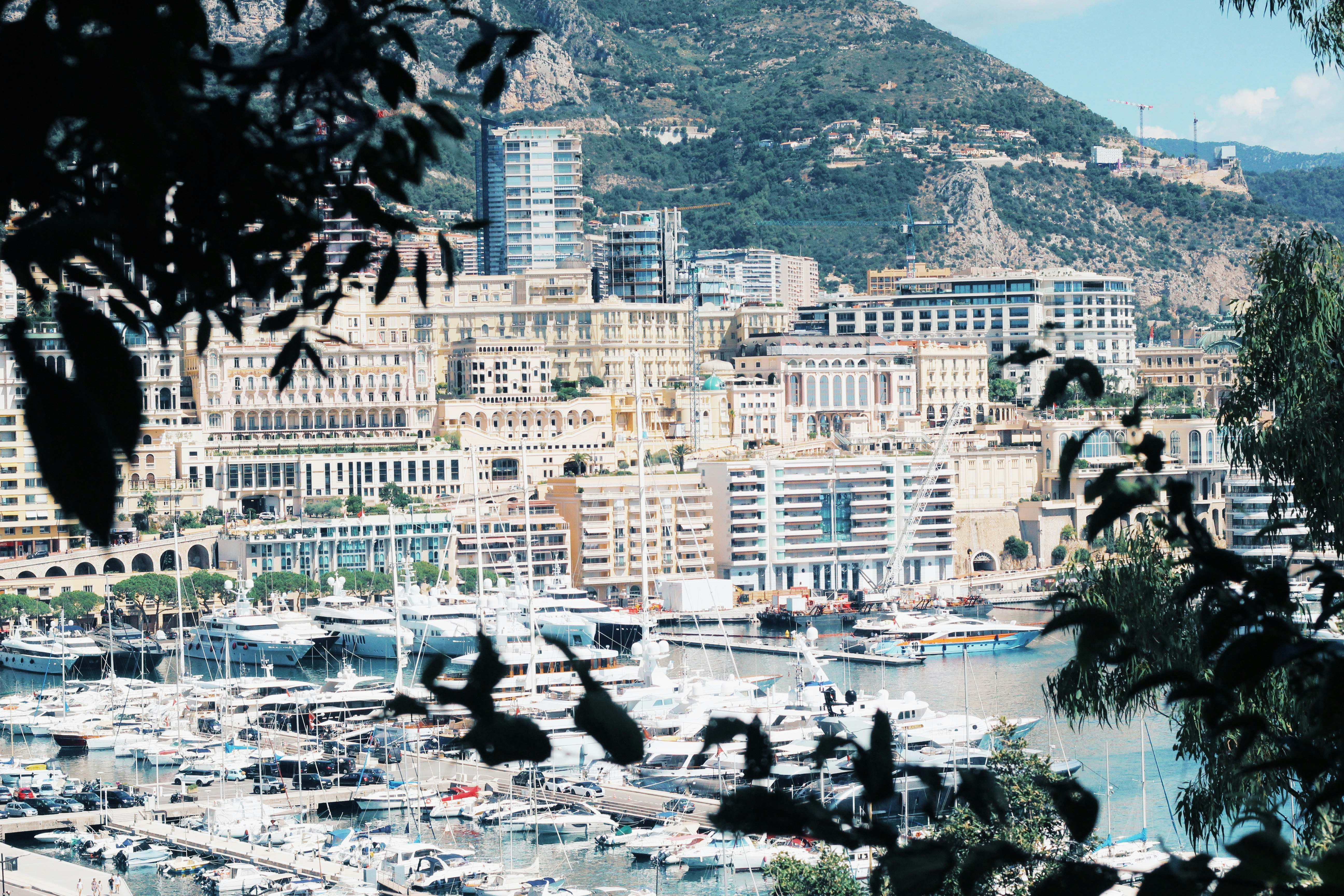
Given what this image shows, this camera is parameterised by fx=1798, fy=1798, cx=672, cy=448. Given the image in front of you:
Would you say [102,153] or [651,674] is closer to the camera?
[102,153]

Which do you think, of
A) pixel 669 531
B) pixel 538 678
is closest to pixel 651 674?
pixel 538 678

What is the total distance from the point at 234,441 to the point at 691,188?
34722mm

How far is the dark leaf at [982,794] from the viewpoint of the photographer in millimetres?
1131

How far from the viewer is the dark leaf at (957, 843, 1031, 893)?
41.7 inches

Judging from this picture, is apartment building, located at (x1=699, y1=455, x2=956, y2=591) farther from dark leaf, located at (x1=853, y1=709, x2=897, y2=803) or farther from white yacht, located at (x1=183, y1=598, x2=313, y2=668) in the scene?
dark leaf, located at (x1=853, y1=709, x2=897, y2=803)

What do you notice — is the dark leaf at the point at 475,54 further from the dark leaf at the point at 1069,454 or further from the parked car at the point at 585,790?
the parked car at the point at 585,790

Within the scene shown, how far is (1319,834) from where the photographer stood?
3459 mm

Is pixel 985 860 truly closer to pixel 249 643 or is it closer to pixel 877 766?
pixel 877 766

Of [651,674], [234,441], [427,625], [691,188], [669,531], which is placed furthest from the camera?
[691,188]

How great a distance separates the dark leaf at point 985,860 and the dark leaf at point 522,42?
21.6 inches

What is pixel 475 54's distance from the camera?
1.08 meters

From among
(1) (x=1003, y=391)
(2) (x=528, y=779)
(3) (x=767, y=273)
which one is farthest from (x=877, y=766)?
(3) (x=767, y=273)

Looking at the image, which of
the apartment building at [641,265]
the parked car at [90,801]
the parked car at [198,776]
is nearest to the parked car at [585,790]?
the parked car at [198,776]

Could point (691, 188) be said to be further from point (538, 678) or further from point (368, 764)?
point (368, 764)
